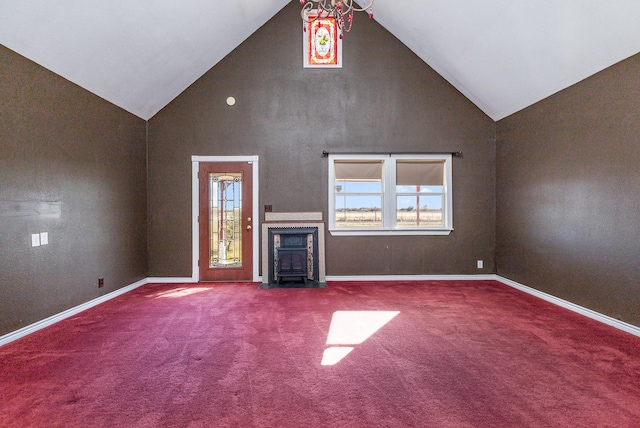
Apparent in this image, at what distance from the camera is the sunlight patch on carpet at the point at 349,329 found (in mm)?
2631

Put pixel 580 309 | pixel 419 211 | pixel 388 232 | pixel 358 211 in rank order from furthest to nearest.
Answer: pixel 419 211 → pixel 358 211 → pixel 388 232 → pixel 580 309

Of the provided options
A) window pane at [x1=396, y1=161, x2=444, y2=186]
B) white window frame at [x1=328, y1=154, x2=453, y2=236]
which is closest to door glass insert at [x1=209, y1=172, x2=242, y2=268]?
white window frame at [x1=328, y1=154, x2=453, y2=236]

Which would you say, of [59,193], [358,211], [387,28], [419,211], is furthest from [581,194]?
[59,193]

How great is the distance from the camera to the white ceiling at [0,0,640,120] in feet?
9.60

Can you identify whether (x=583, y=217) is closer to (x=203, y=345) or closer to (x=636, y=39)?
(x=636, y=39)

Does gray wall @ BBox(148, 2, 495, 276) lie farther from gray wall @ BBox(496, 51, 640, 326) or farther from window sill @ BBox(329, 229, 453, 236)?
gray wall @ BBox(496, 51, 640, 326)

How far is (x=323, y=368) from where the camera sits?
2.38 m

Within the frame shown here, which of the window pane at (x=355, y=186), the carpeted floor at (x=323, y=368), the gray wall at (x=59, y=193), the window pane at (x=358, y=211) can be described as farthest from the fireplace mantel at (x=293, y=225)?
the gray wall at (x=59, y=193)

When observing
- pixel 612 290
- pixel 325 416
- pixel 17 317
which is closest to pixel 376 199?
pixel 612 290

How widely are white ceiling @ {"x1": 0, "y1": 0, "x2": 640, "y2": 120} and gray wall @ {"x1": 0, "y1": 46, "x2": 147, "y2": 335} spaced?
29 cm

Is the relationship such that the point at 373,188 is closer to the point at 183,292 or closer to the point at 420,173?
the point at 420,173

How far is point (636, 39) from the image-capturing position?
288 centimetres

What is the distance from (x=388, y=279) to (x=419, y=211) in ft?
4.57

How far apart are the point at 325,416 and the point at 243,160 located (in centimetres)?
420
